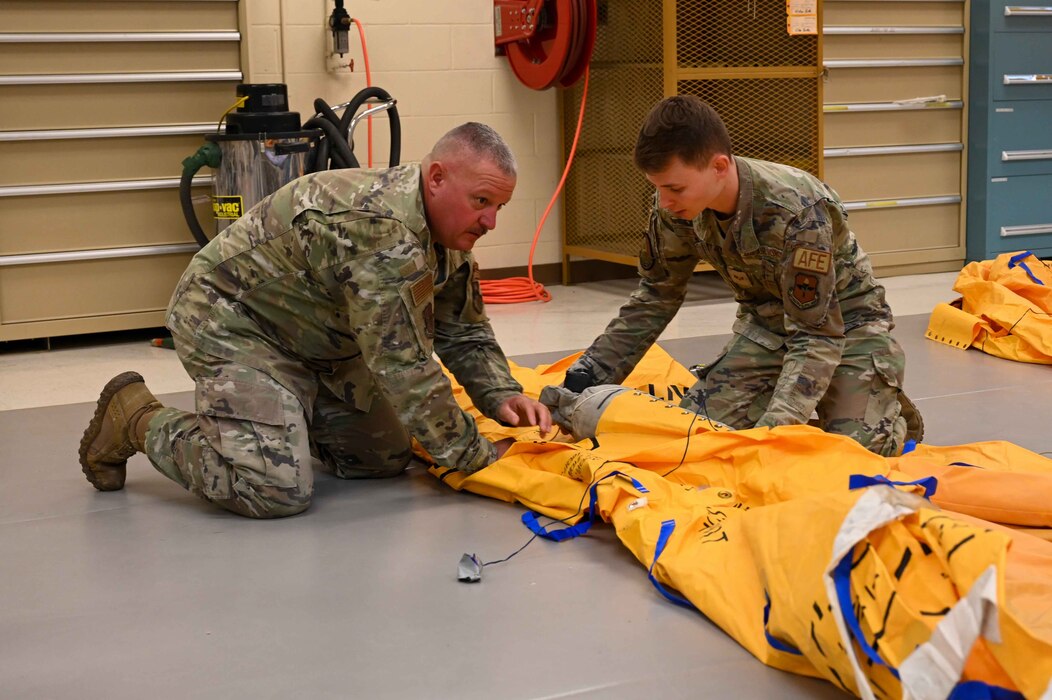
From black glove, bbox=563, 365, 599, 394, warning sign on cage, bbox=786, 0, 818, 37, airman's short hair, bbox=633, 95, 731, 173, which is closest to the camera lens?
airman's short hair, bbox=633, 95, 731, 173

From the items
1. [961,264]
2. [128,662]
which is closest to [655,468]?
[128,662]

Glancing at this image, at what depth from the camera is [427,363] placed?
237cm

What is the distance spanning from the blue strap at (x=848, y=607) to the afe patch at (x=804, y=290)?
3.58ft

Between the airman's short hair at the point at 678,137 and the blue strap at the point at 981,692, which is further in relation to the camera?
the airman's short hair at the point at 678,137

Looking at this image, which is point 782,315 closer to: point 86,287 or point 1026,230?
point 86,287

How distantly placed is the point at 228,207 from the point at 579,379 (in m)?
2.07

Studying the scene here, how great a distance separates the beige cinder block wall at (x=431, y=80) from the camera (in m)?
5.00

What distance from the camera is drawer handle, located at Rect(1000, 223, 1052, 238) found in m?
6.02

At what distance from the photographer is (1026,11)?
5852 mm

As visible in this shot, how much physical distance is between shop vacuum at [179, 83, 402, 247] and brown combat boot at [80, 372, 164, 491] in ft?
5.76

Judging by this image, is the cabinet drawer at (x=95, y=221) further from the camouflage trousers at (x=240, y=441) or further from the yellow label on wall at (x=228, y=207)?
the camouflage trousers at (x=240, y=441)

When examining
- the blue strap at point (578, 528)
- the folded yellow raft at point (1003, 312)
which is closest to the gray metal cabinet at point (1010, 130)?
the folded yellow raft at point (1003, 312)

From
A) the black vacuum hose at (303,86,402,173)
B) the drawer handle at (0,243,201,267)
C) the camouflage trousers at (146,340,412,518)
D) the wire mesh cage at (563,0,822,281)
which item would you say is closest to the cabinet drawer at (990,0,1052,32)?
the wire mesh cage at (563,0,822,281)

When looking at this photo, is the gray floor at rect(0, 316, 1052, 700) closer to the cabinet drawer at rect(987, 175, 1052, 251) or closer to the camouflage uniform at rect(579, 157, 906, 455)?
the camouflage uniform at rect(579, 157, 906, 455)
